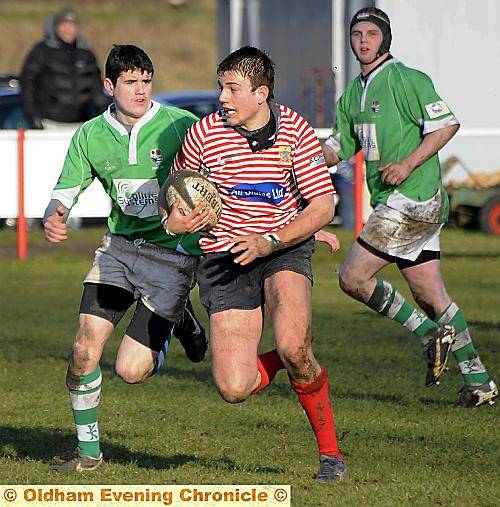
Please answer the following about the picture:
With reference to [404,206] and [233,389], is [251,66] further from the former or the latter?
[404,206]

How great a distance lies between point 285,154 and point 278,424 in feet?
6.52

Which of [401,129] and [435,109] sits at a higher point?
[435,109]

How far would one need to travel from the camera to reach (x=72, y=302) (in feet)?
44.1

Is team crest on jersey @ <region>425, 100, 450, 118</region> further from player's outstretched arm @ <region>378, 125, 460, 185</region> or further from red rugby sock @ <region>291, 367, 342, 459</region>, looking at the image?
red rugby sock @ <region>291, 367, 342, 459</region>

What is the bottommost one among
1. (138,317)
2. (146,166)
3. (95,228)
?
(95,228)

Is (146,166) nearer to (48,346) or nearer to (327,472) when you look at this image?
(327,472)

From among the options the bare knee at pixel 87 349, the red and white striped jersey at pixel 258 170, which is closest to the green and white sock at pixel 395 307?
the red and white striped jersey at pixel 258 170

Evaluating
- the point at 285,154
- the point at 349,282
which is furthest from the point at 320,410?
the point at 349,282

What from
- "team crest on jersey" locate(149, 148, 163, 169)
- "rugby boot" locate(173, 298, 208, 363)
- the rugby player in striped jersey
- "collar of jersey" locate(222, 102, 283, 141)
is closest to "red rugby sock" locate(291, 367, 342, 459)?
the rugby player in striped jersey

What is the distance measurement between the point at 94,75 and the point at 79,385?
11.2 m

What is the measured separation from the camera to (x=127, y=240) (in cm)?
726

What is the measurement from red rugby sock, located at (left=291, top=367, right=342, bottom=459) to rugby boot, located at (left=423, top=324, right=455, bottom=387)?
175 cm

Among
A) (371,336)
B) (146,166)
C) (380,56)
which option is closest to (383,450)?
(146,166)

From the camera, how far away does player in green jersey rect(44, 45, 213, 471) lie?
6.98 meters
